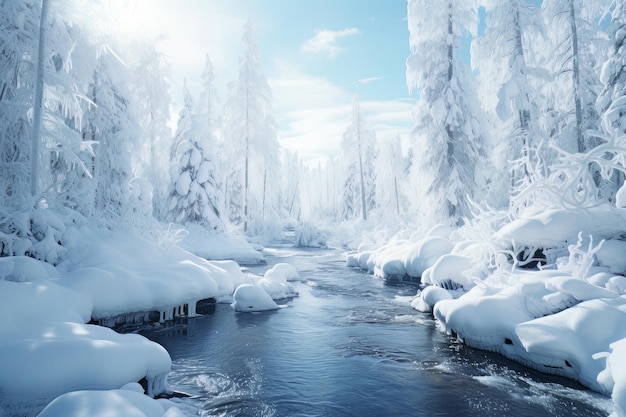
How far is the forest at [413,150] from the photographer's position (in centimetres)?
880

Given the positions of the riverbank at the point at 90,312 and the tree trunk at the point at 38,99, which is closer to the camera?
the riverbank at the point at 90,312

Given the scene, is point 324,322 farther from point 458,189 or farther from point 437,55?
point 437,55

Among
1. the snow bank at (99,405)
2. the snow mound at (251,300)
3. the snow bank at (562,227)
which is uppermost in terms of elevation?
the snow bank at (562,227)

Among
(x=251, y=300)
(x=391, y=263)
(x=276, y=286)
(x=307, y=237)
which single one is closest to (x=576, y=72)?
(x=391, y=263)

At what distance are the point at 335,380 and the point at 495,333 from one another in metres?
3.42

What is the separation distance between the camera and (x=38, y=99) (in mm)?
8789

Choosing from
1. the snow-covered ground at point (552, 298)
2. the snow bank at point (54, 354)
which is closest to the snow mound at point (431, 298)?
the snow-covered ground at point (552, 298)

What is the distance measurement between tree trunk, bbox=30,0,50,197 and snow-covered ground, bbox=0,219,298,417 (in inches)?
80.3

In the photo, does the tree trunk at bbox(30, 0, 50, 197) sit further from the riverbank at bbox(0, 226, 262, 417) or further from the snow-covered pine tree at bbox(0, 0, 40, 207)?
the riverbank at bbox(0, 226, 262, 417)

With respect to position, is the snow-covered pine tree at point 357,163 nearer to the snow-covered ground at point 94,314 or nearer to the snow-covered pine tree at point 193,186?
the snow-covered pine tree at point 193,186

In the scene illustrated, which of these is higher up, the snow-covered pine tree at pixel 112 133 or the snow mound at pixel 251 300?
the snow-covered pine tree at pixel 112 133

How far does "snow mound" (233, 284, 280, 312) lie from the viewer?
11.4 metres

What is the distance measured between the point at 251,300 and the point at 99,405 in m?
7.94

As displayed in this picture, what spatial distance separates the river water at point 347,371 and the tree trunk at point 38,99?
4644 millimetres
